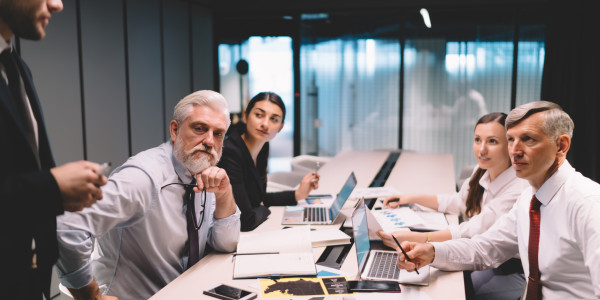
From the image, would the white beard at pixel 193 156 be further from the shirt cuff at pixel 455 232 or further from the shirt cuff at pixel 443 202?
the shirt cuff at pixel 443 202

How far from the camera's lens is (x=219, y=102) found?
233cm

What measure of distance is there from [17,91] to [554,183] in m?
1.87

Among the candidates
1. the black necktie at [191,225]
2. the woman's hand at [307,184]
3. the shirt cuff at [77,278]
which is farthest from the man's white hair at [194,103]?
the woman's hand at [307,184]

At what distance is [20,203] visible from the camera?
1174 mm

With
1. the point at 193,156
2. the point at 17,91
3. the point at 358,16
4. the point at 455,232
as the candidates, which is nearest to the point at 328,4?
the point at 358,16

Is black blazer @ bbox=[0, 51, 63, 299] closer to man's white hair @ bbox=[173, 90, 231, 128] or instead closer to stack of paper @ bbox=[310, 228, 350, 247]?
man's white hair @ bbox=[173, 90, 231, 128]

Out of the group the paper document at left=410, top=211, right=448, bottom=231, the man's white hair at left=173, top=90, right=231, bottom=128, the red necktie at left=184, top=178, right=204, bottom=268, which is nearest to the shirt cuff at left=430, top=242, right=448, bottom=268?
the paper document at left=410, top=211, right=448, bottom=231

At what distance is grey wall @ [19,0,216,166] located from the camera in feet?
13.7

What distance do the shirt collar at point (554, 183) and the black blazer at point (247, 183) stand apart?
1457 mm

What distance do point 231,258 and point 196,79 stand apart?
16.4ft

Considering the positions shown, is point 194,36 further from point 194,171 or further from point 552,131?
point 552,131

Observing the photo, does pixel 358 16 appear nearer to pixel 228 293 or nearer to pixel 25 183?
pixel 228 293

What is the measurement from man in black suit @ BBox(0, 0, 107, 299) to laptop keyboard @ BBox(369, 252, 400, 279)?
1.18 m

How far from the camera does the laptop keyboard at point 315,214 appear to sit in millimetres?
2906
